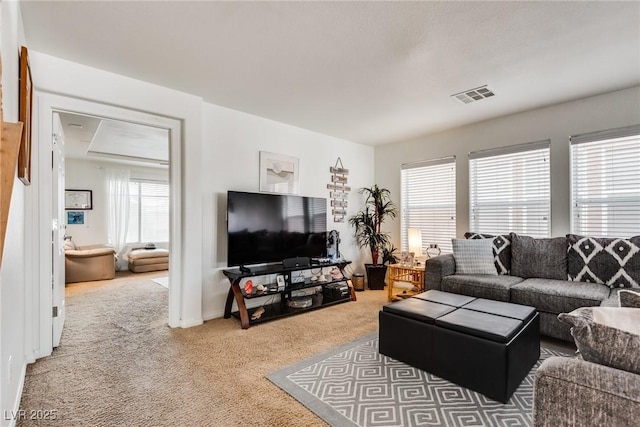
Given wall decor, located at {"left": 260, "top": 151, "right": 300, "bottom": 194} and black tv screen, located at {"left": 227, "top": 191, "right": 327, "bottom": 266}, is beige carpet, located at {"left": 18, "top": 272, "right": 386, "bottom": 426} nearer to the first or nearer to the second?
black tv screen, located at {"left": 227, "top": 191, "right": 327, "bottom": 266}

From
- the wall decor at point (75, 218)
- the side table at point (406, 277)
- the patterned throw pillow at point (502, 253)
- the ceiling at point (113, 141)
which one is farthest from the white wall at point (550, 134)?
the wall decor at point (75, 218)

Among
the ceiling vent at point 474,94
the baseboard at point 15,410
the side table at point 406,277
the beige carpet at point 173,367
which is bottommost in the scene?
the beige carpet at point 173,367

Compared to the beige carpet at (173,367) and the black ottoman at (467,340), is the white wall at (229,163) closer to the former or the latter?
the beige carpet at (173,367)

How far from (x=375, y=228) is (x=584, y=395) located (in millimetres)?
4325

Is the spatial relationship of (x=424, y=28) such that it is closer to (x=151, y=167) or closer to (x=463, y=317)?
(x=463, y=317)

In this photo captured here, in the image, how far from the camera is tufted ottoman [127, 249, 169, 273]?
6.34 m

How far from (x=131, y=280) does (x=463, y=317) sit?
567 centimetres

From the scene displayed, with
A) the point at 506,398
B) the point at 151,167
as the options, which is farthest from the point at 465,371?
the point at 151,167

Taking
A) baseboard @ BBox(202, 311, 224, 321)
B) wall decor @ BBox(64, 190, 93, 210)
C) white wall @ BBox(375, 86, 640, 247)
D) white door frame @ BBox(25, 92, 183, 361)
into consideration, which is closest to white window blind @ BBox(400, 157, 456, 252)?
white wall @ BBox(375, 86, 640, 247)

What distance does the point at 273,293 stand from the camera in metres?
3.57

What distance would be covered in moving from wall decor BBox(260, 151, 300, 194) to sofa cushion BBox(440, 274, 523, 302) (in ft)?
7.49

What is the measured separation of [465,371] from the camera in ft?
6.77

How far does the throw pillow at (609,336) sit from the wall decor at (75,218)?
7.81m

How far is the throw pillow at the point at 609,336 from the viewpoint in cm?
98
